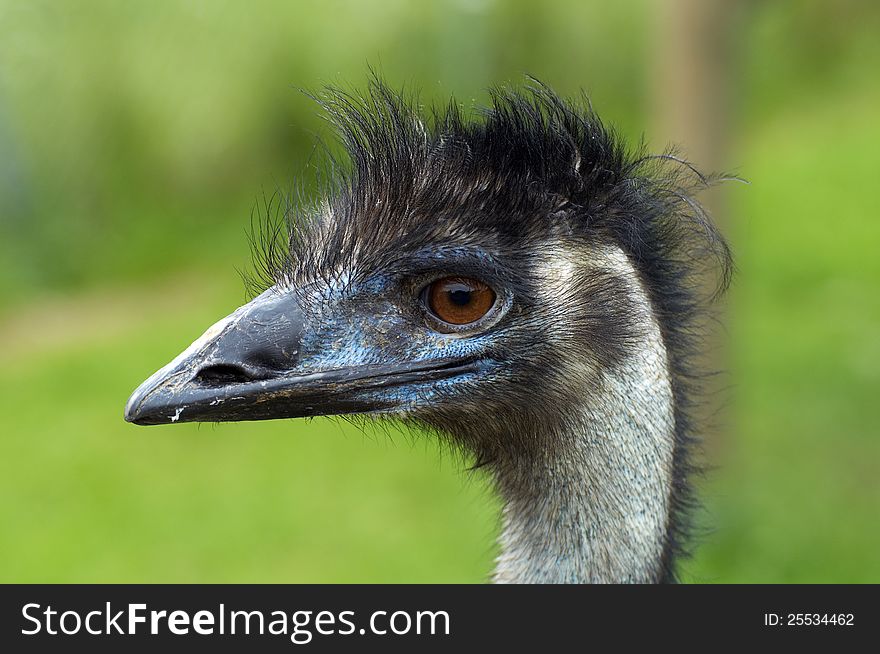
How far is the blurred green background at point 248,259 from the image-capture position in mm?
4555

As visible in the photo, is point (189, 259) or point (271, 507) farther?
point (189, 259)

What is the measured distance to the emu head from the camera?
1987mm

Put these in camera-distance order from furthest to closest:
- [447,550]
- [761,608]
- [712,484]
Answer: [447,550]
[712,484]
[761,608]

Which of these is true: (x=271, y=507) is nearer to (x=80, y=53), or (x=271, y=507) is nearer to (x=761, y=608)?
(x=761, y=608)

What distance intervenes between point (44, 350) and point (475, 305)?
200 inches

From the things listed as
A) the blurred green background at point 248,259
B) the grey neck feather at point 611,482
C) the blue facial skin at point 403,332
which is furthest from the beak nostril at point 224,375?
the blurred green background at point 248,259

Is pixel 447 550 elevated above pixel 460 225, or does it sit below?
above

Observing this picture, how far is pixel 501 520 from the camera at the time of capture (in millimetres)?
2350

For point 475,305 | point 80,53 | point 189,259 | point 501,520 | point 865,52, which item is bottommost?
point 501,520

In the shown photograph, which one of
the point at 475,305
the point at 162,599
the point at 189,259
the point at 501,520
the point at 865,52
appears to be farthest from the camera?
the point at 865,52

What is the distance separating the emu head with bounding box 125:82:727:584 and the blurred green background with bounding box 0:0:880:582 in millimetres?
485

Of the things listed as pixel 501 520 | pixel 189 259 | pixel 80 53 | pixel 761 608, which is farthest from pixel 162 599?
pixel 80 53

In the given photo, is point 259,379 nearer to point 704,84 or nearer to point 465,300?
point 465,300

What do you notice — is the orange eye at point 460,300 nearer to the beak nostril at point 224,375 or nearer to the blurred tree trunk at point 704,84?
the beak nostril at point 224,375
